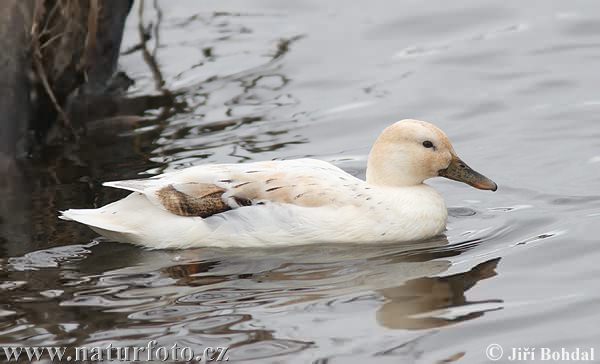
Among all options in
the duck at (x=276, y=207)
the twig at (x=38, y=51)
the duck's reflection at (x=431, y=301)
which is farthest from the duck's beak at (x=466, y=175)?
the twig at (x=38, y=51)

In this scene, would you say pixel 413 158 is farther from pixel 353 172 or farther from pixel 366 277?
pixel 353 172

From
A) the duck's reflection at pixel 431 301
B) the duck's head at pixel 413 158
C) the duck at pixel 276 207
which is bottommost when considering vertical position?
the duck's reflection at pixel 431 301

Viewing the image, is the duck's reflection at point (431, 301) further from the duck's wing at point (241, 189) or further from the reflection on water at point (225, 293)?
the duck's wing at point (241, 189)

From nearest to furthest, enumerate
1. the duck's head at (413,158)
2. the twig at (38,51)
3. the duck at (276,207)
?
1. the duck at (276,207)
2. the duck's head at (413,158)
3. the twig at (38,51)

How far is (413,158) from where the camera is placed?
9.09 metres

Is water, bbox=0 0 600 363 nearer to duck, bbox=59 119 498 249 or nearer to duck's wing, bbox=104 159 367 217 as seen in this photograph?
duck, bbox=59 119 498 249

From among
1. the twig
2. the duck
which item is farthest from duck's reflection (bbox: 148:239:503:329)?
the twig

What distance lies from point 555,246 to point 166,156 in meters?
3.98

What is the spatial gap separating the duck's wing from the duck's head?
313 millimetres

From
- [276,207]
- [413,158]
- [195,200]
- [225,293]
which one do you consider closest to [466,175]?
[413,158]

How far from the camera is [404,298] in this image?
309 inches

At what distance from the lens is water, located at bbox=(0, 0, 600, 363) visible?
24.3ft

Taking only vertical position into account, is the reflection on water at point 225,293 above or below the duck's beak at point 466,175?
below

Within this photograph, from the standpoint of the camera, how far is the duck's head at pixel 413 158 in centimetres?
907
